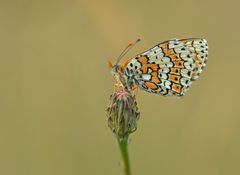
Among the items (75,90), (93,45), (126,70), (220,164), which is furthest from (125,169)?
(93,45)

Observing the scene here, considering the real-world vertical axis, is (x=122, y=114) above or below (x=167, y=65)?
below

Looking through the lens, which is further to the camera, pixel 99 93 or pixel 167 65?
pixel 99 93

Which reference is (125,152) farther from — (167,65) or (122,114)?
(167,65)

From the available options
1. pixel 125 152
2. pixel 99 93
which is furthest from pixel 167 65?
pixel 99 93

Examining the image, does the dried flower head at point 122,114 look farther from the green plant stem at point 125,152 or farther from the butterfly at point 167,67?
the butterfly at point 167,67

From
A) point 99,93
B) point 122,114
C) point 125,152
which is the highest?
point 99,93

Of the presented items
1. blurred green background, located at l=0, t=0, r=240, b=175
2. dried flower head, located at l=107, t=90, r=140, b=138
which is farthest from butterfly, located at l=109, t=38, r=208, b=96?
blurred green background, located at l=0, t=0, r=240, b=175
